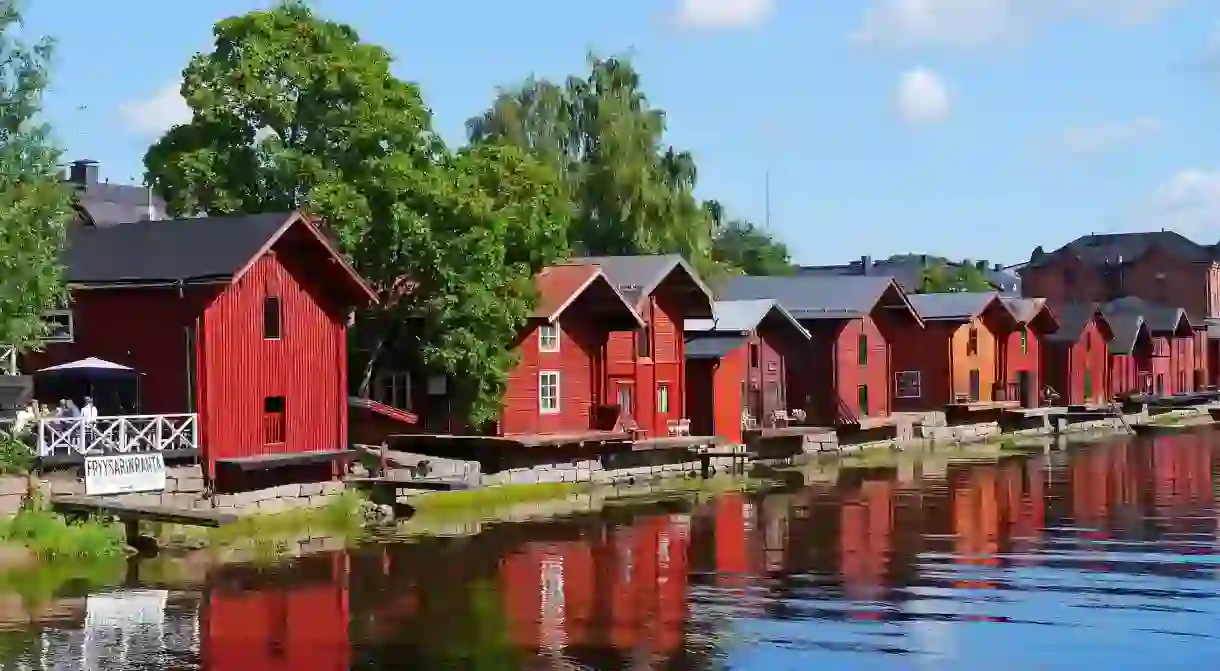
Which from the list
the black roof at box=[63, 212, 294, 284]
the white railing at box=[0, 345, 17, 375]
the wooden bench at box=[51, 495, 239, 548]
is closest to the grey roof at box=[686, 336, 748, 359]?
the black roof at box=[63, 212, 294, 284]

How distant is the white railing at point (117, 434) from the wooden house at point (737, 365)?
26924 mm

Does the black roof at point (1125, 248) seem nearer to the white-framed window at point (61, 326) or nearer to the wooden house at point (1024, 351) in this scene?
the wooden house at point (1024, 351)

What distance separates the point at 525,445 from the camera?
1940 inches

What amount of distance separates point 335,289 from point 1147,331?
80964mm

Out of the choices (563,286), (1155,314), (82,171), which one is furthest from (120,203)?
(1155,314)

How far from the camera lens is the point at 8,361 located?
39.0 metres

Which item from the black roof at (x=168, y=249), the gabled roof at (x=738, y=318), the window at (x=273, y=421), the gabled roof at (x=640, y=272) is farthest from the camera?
the gabled roof at (x=738, y=318)

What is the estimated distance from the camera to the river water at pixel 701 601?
77.5ft

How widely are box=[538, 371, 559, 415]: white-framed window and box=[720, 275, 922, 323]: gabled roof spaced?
21337 millimetres

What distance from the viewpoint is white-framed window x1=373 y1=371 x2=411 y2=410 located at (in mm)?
50188

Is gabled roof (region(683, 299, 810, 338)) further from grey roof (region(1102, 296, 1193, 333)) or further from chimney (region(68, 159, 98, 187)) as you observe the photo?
grey roof (region(1102, 296, 1193, 333))

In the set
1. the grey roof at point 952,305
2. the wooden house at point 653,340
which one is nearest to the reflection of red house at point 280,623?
the wooden house at point 653,340

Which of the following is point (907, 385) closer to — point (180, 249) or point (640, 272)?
point (640, 272)

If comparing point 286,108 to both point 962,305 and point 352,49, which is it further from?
point 962,305
